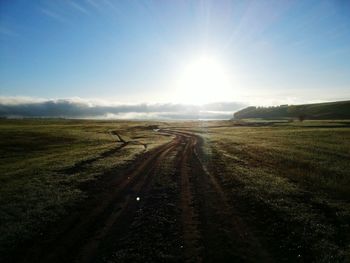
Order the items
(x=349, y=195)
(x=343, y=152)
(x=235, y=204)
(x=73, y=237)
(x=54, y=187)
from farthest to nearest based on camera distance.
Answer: (x=343, y=152) → (x=54, y=187) → (x=349, y=195) → (x=235, y=204) → (x=73, y=237)

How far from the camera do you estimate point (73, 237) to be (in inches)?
565

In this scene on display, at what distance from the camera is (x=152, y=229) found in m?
15.4

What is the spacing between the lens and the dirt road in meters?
12.5

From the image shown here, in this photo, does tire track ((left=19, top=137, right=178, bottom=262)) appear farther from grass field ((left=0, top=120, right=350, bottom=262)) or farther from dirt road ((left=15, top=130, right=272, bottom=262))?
grass field ((left=0, top=120, right=350, bottom=262))

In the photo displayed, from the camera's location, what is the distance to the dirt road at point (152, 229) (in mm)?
12523

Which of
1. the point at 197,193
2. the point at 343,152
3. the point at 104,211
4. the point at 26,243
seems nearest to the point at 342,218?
the point at 197,193

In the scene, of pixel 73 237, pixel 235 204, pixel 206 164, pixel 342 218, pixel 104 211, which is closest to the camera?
pixel 73 237

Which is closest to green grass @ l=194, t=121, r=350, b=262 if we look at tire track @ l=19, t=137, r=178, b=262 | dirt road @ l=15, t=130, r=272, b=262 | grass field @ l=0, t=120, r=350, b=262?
grass field @ l=0, t=120, r=350, b=262

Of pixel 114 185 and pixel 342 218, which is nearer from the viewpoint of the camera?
pixel 342 218

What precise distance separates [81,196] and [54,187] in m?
4.12

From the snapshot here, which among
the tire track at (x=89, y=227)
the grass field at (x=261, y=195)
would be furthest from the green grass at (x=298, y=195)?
the tire track at (x=89, y=227)

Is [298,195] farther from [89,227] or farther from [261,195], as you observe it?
[89,227]

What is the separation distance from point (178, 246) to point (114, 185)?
13.0 metres

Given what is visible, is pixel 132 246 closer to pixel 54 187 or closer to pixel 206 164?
pixel 54 187
